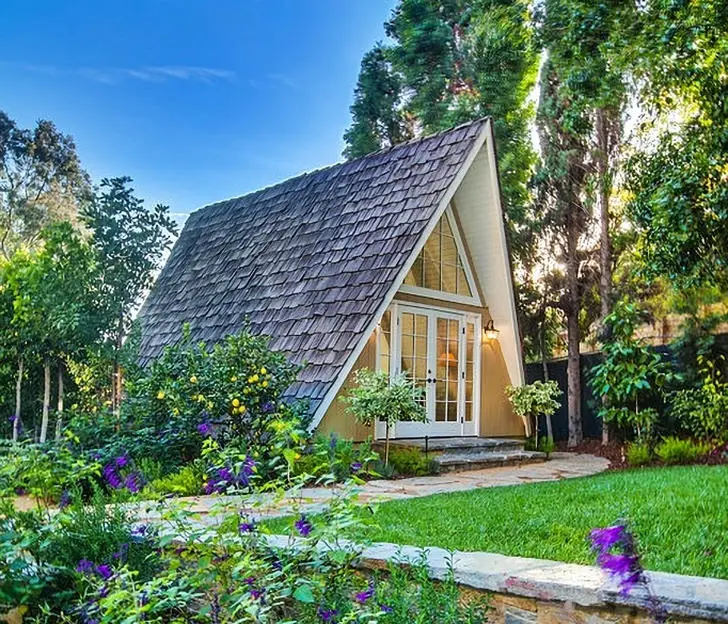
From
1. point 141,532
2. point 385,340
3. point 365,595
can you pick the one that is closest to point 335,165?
point 385,340

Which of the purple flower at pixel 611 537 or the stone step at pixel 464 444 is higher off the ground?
the purple flower at pixel 611 537

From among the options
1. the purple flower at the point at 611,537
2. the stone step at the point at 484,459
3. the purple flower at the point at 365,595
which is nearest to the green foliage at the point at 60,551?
the purple flower at the point at 365,595

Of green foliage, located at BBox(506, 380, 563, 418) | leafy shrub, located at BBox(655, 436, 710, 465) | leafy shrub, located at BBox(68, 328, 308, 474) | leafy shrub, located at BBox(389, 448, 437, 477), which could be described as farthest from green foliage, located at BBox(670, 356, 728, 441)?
leafy shrub, located at BBox(68, 328, 308, 474)

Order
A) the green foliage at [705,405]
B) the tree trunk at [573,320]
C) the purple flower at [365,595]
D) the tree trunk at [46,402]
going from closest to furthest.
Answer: the purple flower at [365,595] → the tree trunk at [46,402] → the green foliage at [705,405] → the tree trunk at [573,320]

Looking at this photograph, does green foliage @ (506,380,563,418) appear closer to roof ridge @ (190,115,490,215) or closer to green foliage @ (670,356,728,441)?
green foliage @ (670,356,728,441)

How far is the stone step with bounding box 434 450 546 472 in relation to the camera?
8297mm

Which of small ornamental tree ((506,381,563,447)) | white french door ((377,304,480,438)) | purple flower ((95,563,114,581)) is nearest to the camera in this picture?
purple flower ((95,563,114,581))

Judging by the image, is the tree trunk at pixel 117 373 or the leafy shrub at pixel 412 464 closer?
the leafy shrub at pixel 412 464

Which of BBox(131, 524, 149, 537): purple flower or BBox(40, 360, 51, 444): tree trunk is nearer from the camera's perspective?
BBox(131, 524, 149, 537): purple flower

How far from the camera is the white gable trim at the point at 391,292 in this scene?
7570 mm

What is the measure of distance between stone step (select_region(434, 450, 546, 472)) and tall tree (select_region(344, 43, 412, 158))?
8907 mm

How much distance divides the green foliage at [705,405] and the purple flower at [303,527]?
838cm

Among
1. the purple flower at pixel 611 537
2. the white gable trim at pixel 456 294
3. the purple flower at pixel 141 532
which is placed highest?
the white gable trim at pixel 456 294

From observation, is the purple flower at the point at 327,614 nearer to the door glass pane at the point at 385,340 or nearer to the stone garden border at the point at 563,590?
the stone garden border at the point at 563,590
